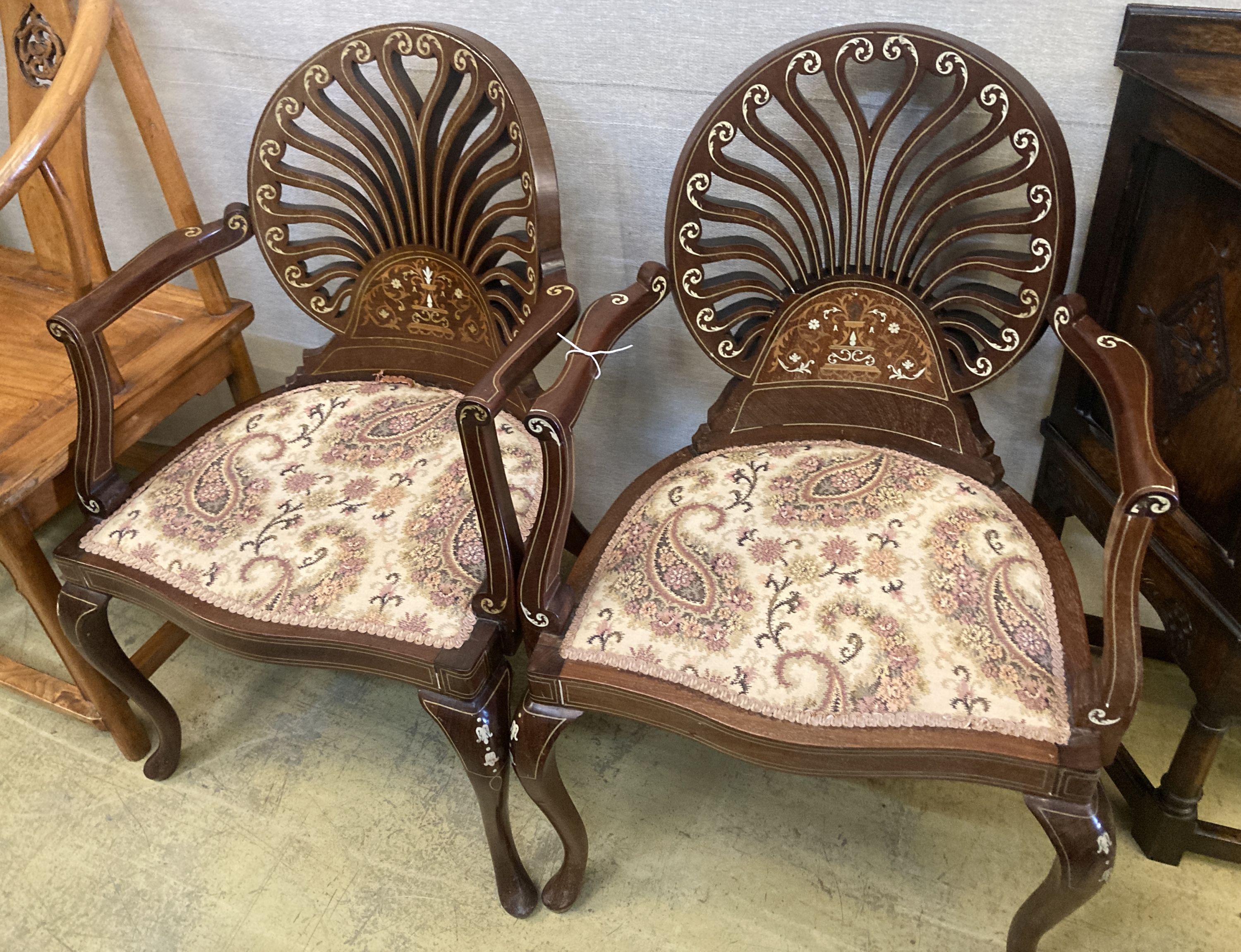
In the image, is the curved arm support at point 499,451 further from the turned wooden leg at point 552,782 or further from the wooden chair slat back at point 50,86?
the wooden chair slat back at point 50,86

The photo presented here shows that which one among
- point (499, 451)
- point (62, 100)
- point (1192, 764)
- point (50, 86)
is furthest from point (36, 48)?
point (1192, 764)

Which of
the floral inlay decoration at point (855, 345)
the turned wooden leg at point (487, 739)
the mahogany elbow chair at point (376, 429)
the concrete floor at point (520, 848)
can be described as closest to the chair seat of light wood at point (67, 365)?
the mahogany elbow chair at point (376, 429)

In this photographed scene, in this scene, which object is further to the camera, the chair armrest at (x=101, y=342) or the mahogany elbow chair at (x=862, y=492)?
the chair armrest at (x=101, y=342)

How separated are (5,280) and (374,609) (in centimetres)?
113

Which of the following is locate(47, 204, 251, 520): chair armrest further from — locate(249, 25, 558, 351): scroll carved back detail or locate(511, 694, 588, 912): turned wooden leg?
locate(511, 694, 588, 912): turned wooden leg

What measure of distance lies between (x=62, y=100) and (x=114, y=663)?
79cm

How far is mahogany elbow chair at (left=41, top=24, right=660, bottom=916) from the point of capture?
1119mm

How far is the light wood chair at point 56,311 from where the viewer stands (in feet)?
4.26

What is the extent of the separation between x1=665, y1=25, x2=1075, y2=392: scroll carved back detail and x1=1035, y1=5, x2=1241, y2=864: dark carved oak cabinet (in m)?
0.12

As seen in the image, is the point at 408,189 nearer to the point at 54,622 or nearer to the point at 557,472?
the point at 557,472

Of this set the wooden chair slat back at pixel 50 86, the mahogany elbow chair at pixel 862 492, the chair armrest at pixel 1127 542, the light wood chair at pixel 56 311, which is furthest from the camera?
the wooden chair slat back at pixel 50 86

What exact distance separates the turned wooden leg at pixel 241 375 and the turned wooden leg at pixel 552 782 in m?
0.86

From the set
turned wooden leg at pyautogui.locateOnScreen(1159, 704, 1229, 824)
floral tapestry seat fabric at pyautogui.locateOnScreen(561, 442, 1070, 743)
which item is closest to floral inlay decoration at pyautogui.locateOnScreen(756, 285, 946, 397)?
floral tapestry seat fabric at pyautogui.locateOnScreen(561, 442, 1070, 743)

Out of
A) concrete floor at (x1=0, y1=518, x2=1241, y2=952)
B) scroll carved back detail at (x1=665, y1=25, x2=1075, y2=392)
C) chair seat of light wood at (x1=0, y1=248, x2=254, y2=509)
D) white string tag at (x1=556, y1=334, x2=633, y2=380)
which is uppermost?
scroll carved back detail at (x1=665, y1=25, x2=1075, y2=392)
